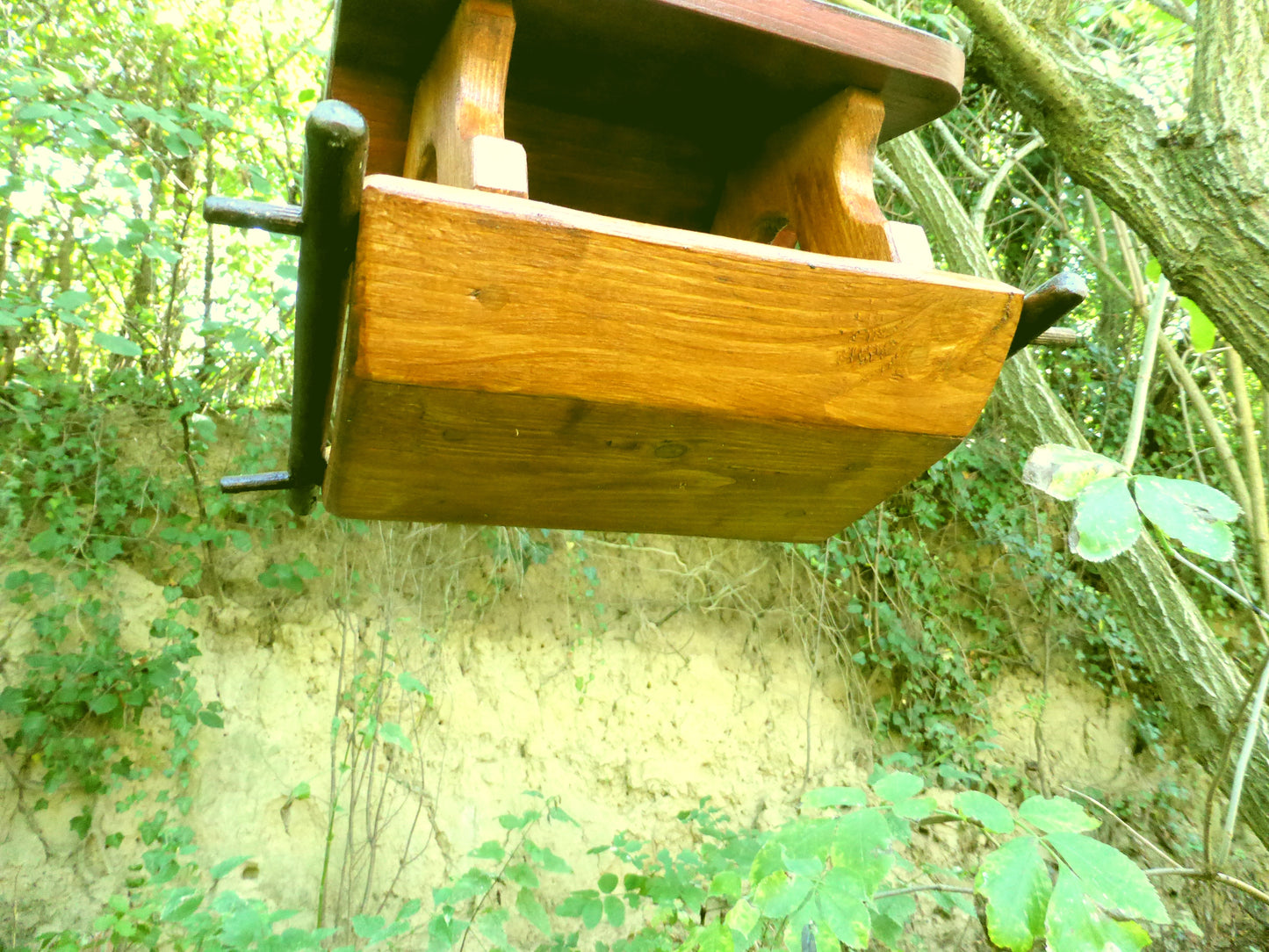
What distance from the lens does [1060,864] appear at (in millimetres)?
Result: 730

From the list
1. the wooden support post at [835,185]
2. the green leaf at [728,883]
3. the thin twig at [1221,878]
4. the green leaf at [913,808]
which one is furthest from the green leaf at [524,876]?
the wooden support post at [835,185]

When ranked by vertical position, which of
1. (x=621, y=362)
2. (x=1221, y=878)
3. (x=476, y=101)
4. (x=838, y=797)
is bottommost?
(x=1221, y=878)

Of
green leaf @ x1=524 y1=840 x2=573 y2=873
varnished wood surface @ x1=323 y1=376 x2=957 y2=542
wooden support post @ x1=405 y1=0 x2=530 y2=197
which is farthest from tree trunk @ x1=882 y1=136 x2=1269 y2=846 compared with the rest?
wooden support post @ x1=405 y1=0 x2=530 y2=197

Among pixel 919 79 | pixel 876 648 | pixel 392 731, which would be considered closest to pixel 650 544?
pixel 876 648

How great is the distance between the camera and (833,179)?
2.81 feet

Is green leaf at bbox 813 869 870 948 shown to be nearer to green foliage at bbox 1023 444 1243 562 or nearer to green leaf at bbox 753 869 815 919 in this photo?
green leaf at bbox 753 869 815 919

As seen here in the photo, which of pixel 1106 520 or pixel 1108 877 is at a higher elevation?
pixel 1106 520

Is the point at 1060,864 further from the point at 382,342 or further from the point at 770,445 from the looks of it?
the point at 382,342

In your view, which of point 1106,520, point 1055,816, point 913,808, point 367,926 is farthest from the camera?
point 367,926

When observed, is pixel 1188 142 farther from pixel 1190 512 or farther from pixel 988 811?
pixel 988 811

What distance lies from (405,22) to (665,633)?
249 centimetres

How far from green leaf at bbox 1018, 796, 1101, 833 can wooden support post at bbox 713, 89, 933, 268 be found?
534 millimetres

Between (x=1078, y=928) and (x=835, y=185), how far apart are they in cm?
72

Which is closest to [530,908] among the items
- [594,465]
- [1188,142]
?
[594,465]
